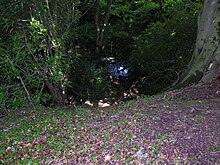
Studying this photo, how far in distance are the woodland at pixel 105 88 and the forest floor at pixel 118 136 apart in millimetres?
11

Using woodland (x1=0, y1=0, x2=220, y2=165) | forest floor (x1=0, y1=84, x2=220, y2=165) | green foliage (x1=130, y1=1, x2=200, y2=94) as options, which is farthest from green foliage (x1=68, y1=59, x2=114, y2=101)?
forest floor (x1=0, y1=84, x2=220, y2=165)

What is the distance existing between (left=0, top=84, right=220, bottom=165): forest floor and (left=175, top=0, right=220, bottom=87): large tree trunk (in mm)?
1369

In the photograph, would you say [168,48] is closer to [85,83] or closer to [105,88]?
[105,88]

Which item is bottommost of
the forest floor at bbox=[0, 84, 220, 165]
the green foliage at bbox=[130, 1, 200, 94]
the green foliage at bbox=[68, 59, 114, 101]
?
the forest floor at bbox=[0, 84, 220, 165]

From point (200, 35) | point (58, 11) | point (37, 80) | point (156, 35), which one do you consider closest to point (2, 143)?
point (37, 80)

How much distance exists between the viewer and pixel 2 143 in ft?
10.4

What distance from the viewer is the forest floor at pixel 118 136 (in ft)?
8.93

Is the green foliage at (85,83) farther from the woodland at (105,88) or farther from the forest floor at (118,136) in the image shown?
the forest floor at (118,136)

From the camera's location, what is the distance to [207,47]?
562 cm

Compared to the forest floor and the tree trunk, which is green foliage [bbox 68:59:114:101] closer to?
the tree trunk

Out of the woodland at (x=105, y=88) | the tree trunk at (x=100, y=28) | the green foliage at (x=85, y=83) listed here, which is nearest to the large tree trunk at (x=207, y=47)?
the woodland at (x=105, y=88)

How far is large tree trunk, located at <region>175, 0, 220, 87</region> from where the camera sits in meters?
5.50

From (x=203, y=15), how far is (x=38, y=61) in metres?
3.59

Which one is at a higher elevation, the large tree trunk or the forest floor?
the large tree trunk
